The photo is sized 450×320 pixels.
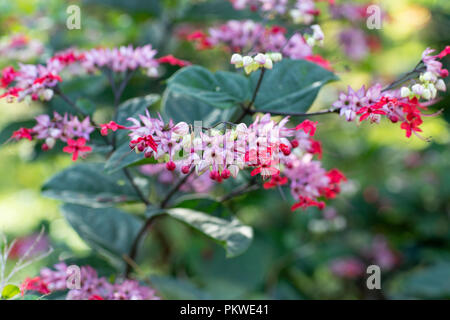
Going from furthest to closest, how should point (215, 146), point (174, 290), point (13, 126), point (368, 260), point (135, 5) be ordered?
point (368, 260), point (135, 5), point (13, 126), point (174, 290), point (215, 146)

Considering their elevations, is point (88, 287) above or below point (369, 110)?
below

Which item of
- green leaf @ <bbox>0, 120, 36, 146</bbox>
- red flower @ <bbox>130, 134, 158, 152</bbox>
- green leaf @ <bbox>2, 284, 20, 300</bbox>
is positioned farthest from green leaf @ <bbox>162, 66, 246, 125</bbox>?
green leaf @ <bbox>0, 120, 36, 146</bbox>

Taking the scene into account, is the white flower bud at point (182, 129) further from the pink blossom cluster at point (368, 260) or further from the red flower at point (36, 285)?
the pink blossom cluster at point (368, 260)

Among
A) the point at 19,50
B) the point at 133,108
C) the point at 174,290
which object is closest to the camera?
the point at 133,108

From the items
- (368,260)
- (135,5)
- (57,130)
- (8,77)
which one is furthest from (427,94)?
(368,260)

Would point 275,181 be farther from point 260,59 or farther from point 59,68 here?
point 59,68

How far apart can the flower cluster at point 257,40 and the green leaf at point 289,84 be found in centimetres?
5

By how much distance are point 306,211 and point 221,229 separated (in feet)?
2.36

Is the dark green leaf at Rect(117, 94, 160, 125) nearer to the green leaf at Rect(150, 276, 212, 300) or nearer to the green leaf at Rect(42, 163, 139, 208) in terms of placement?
the green leaf at Rect(42, 163, 139, 208)

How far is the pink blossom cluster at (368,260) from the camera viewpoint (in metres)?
1.51

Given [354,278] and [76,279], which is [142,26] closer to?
[76,279]

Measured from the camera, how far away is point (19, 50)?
1.16 meters

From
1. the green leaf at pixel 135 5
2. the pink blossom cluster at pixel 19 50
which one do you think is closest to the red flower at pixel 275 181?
the pink blossom cluster at pixel 19 50

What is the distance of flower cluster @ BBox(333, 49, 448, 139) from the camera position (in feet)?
1.98
